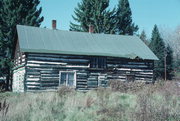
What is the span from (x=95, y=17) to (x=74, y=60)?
2218cm

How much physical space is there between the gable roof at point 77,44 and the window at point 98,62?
1.86 ft

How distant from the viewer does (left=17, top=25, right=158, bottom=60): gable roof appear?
2167 cm

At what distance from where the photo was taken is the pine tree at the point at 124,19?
4789 centimetres

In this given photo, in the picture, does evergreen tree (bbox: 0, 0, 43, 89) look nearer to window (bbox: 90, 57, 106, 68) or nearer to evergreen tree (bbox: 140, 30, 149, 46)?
window (bbox: 90, 57, 106, 68)

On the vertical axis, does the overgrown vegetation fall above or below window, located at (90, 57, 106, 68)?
above

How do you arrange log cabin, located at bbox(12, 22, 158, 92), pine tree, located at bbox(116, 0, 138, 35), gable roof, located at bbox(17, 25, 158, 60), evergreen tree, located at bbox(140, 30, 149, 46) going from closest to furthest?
log cabin, located at bbox(12, 22, 158, 92)
gable roof, located at bbox(17, 25, 158, 60)
pine tree, located at bbox(116, 0, 138, 35)
evergreen tree, located at bbox(140, 30, 149, 46)

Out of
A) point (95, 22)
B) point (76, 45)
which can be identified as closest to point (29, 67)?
point (76, 45)

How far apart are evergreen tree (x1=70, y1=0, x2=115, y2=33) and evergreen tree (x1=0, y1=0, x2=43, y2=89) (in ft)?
37.2

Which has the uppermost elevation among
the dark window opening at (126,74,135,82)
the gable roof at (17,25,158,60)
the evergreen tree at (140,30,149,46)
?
the evergreen tree at (140,30,149,46)

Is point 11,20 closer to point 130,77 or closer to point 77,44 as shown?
point 77,44

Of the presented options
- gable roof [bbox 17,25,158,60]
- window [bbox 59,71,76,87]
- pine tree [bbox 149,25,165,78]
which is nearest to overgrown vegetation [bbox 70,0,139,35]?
pine tree [bbox 149,25,165,78]

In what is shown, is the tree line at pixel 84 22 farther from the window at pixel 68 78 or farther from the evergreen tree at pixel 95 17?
the window at pixel 68 78

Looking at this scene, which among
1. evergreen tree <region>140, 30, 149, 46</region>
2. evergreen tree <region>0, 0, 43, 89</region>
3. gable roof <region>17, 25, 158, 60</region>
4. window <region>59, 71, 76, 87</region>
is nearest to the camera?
window <region>59, 71, 76, 87</region>

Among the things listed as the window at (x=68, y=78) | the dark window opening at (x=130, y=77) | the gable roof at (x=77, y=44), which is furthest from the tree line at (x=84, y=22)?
the dark window opening at (x=130, y=77)
